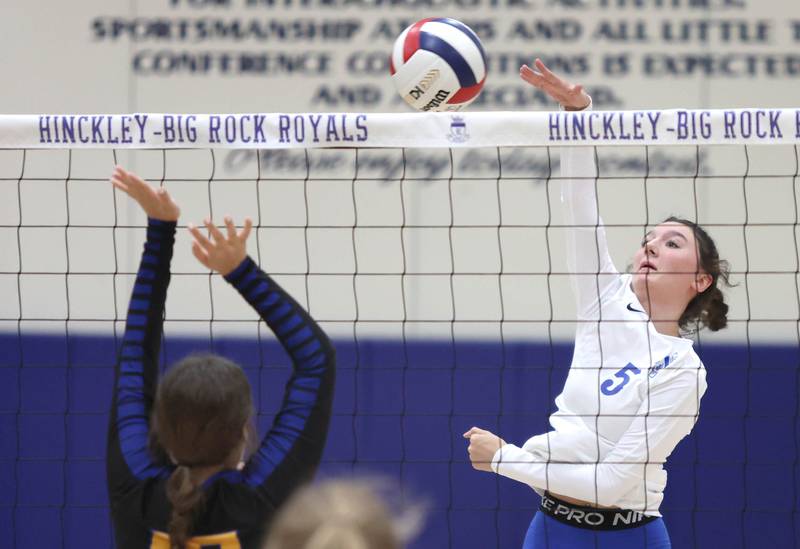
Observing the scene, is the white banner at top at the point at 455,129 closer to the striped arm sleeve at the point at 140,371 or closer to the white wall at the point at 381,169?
the striped arm sleeve at the point at 140,371

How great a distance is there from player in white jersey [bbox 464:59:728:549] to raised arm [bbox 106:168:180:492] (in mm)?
1347

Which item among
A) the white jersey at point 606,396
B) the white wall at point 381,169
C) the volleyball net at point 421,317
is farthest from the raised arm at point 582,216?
the white wall at point 381,169

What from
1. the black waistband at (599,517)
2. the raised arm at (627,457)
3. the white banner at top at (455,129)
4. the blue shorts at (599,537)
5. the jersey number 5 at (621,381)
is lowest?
the blue shorts at (599,537)

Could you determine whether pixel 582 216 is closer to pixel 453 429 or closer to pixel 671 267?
pixel 671 267

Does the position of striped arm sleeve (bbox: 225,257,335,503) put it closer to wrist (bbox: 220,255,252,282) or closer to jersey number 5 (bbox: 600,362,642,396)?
wrist (bbox: 220,255,252,282)

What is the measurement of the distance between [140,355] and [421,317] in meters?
3.94

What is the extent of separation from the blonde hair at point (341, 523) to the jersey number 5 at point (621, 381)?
200cm

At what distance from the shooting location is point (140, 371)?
2.27 meters

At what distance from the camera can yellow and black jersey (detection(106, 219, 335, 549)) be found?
82.8 inches

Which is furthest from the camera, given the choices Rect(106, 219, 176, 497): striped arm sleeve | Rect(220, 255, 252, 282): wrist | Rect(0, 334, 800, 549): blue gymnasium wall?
Rect(0, 334, 800, 549): blue gymnasium wall

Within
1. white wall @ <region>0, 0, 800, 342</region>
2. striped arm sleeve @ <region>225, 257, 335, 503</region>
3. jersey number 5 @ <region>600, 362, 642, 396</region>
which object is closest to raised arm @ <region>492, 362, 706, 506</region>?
jersey number 5 @ <region>600, 362, 642, 396</region>

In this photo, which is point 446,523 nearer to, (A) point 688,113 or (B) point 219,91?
(B) point 219,91

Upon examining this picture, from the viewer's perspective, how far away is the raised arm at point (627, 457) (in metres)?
3.37

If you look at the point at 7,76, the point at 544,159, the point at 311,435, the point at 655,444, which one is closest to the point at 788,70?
the point at 544,159
